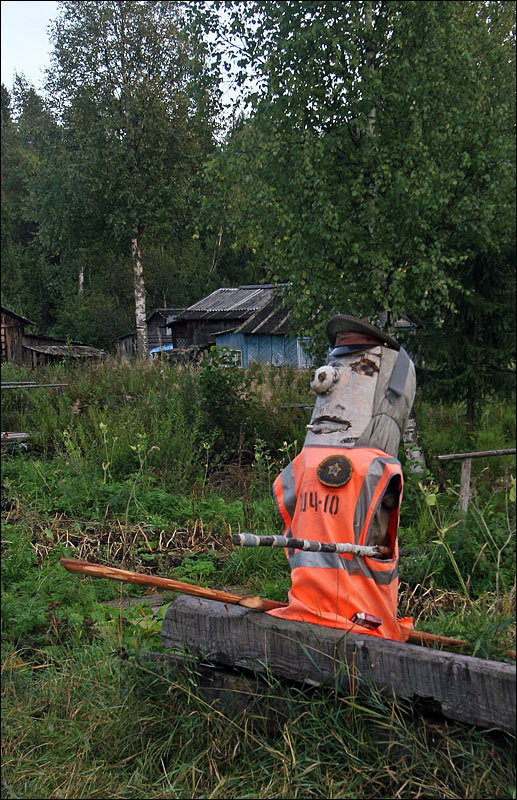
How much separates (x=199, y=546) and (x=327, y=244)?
7.62 feet

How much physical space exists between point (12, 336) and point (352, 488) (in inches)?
314

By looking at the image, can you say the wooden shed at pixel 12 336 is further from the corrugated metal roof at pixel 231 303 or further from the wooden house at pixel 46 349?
the corrugated metal roof at pixel 231 303

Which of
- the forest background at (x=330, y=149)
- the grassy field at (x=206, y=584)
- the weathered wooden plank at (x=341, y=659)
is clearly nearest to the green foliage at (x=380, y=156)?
the forest background at (x=330, y=149)

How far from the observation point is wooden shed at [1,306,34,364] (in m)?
9.36

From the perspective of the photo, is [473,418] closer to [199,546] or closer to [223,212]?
[199,546]

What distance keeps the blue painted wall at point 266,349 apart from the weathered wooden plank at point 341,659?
440 centimetres

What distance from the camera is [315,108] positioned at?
4656 mm

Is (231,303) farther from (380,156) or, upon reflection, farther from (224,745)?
(224,745)

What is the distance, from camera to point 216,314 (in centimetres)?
792

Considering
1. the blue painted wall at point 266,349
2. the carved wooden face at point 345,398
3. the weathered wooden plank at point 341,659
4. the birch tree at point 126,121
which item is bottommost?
the weathered wooden plank at point 341,659

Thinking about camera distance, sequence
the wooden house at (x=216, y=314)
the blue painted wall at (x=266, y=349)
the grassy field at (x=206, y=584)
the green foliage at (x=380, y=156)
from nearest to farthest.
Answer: the grassy field at (x=206, y=584) → the green foliage at (x=380, y=156) → the wooden house at (x=216, y=314) → the blue painted wall at (x=266, y=349)

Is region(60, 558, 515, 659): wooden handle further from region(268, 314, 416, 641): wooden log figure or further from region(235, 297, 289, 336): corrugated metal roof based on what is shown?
region(235, 297, 289, 336): corrugated metal roof

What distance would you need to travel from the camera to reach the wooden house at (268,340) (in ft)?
20.6

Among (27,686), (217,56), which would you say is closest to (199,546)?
(27,686)
